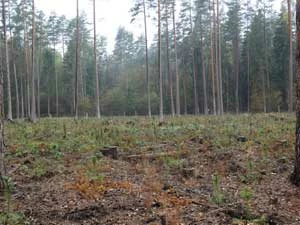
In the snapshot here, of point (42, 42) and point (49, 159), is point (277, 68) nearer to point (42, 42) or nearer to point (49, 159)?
point (42, 42)

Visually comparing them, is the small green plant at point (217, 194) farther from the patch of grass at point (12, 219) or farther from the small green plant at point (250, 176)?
the patch of grass at point (12, 219)

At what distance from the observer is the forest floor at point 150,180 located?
6.13 meters

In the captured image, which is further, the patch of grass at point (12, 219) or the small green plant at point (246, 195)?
the small green plant at point (246, 195)

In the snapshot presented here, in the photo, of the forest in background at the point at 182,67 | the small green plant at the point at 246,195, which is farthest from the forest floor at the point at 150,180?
the forest in background at the point at 182,67

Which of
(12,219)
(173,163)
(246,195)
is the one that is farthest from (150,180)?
(12,219)

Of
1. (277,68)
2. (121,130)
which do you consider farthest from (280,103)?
(121,130)

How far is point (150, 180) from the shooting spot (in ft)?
27.3

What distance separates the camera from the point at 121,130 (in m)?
15.8

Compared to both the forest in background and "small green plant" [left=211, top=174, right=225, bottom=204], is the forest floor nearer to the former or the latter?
"small green plant" [left=211, top=174, right=225, bottom=204]

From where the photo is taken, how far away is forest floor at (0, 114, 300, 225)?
613 centimetres

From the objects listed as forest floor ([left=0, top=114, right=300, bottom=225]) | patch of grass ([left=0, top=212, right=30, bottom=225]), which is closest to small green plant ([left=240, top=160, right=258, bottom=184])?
forest floor ([left=0, top=114, right=300, bottom=225])

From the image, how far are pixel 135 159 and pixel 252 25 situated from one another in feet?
129

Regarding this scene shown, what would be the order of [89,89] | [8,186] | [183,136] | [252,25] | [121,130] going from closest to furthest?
[8,186], [183,136], [121,130], [252,25], [89,89]

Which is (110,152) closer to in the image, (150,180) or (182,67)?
(150,180)
